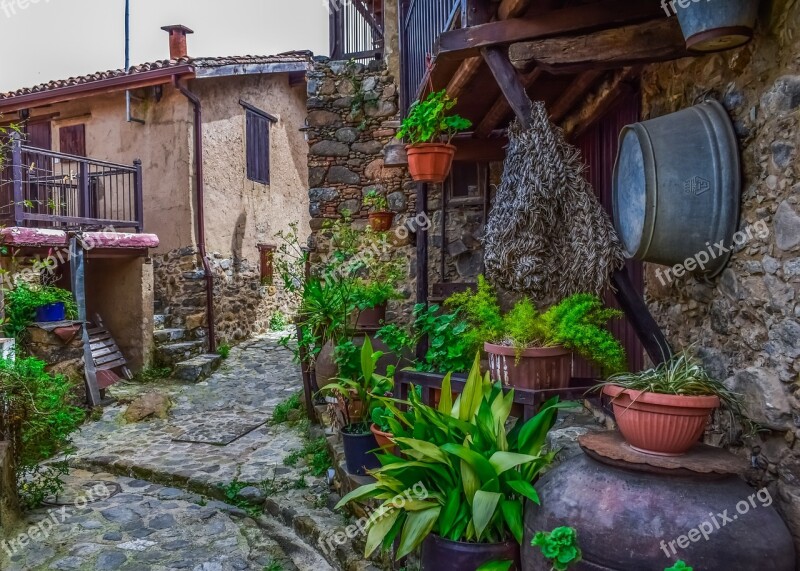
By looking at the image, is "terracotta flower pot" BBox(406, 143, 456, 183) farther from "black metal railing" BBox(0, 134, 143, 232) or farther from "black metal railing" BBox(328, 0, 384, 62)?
"black metal railing" BBox(0, 134, 143, 232)

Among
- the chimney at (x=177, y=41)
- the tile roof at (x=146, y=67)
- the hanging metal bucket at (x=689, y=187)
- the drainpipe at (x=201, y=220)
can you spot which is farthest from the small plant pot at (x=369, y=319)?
the chimney at (x=177, y=41)

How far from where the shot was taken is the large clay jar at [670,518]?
6.08 feet

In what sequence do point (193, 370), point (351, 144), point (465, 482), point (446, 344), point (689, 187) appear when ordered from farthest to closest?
1. point (193, 370)
2. point (351, 144)
3. point (446, 344)
4. point (465, 482)
5. point (689, 187)

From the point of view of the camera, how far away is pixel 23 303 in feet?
22.1

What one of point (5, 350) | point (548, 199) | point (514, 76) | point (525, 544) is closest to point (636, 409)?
point (525, 544)

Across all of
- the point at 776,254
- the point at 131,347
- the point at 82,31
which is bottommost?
the point at 131,347

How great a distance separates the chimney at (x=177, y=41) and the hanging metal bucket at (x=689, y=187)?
10168mm

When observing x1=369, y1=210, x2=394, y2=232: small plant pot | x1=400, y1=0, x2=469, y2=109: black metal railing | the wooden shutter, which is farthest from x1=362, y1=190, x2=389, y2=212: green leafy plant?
the wooden shutter

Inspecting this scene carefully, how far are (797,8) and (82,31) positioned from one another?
15064mm

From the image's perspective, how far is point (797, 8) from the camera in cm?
201

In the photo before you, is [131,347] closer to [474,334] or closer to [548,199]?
[474,334]

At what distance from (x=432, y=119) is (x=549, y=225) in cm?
155

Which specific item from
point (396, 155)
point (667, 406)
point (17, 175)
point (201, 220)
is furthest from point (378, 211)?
point (667, 406)

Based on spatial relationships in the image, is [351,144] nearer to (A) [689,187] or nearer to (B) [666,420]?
(A) [689,187]
